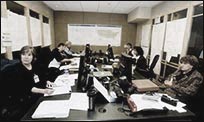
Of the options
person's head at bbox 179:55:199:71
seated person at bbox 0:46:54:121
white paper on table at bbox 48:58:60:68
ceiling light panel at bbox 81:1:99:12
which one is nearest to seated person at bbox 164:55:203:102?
person's head at bbox 179:55:199:71

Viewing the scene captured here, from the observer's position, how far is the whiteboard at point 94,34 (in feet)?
22.4

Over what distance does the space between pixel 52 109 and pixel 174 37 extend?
12.6 ft

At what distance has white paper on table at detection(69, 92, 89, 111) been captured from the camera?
120 centimetres

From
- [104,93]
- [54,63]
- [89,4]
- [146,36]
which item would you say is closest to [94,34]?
[89,4]

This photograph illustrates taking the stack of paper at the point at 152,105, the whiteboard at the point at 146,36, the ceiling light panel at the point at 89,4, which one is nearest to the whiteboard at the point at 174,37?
the whiteboard at the point at 146,36

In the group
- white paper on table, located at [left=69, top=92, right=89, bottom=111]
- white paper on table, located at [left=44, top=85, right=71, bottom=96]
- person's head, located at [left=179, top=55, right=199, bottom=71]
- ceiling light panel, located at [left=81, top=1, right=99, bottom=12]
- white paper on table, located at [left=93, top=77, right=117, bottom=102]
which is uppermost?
ceiling light panel, located at [left=81, top=1, right=99, bottom=12]

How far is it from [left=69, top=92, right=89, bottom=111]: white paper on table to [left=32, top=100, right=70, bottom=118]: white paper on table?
5 cm

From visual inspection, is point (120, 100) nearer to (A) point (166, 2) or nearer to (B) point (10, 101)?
(B) point (10, 101)

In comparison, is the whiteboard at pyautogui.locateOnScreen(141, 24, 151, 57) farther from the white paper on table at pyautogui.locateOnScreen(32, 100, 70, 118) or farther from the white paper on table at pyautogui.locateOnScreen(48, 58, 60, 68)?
the white paper on table at pyautogui.locateOnScreen(32, 100, 70, 118)

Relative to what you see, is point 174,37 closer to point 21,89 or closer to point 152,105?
point 152,105

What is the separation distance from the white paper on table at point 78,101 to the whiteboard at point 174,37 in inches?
125

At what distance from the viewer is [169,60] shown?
13.6 ft

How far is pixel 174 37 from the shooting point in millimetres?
3932

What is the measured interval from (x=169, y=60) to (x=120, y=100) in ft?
11.1
